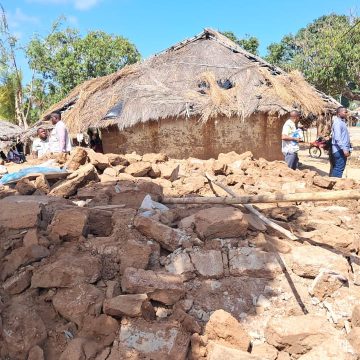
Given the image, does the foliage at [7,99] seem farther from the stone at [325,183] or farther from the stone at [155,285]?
the stone at [155,285]

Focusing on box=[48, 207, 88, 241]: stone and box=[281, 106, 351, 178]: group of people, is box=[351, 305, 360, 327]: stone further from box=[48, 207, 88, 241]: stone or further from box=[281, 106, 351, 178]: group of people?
box=[281, 106, 351, 178]: group of people

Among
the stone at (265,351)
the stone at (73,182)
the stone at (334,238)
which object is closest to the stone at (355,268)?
the stone at (334,238)

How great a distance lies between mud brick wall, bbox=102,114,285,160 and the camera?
948 centimetres

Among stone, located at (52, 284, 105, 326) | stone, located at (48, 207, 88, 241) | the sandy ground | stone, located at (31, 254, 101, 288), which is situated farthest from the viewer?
the sandy ground

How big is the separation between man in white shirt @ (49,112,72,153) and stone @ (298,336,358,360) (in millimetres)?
4947

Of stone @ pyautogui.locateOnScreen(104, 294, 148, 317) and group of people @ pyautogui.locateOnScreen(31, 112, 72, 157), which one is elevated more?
group of people @ pyautogui.locateOnScreen(31, 112, 72, 157)

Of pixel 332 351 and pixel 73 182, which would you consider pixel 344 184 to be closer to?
pixel 332 351

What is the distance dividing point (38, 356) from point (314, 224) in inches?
114

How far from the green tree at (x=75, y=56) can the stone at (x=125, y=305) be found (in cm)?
1726

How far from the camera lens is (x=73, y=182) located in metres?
4.34

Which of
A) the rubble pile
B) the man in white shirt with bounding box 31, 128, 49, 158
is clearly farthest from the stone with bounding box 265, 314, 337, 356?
the man in white shirt with bounding box 31, 128, 49, 158

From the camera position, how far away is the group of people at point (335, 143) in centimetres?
645

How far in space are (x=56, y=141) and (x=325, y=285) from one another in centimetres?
499

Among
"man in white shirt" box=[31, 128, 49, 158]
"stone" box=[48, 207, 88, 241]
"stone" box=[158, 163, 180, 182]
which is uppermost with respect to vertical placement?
"man in white shirt" box=[31, 128, 49, 158]
